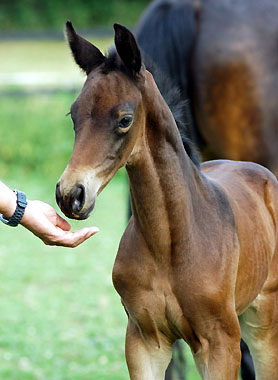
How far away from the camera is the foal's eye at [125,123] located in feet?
7.05

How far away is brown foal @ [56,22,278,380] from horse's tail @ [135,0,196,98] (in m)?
1.79

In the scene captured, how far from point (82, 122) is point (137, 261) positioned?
534 millimetres

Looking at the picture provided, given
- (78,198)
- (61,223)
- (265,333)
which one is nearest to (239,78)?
(265,333)

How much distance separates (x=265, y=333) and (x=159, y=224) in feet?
2.25

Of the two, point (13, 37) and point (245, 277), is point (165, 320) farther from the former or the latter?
point (13, 37)

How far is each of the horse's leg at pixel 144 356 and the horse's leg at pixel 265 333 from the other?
0.42 metres

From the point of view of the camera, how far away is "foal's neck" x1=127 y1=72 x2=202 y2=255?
7.61 ft

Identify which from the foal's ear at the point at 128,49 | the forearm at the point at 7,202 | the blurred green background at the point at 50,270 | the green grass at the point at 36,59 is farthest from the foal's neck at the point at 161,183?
the green grass at the point at 36,59

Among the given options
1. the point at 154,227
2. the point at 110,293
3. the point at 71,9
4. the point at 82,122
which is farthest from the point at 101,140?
the point at 71,9

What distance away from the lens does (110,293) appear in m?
5.68

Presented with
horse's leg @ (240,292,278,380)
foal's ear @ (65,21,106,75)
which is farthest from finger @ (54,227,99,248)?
horse's leg @ (240,292,278,380)

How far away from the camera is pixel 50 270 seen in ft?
20.4

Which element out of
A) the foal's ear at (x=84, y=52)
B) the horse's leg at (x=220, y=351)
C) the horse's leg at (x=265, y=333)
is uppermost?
the foal's ear at (x=84, y=52)

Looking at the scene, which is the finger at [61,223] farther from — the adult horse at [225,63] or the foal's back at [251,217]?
the adult horse at [225,63]
